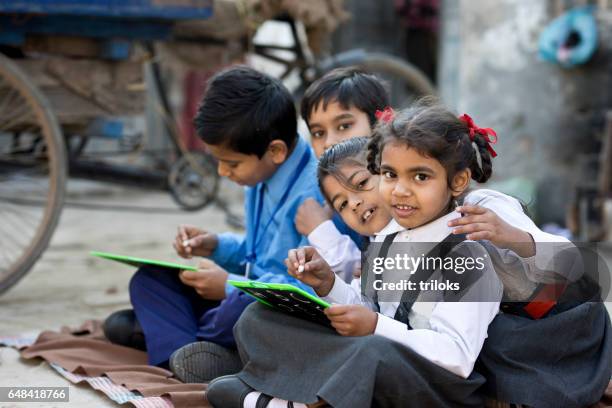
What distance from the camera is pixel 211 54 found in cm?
536

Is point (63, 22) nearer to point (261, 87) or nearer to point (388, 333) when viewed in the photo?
point (261, 87)

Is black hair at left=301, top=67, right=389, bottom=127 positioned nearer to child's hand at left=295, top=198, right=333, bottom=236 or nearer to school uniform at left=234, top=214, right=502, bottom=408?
child's hand at left=295, top=198, right=333, bottom=236

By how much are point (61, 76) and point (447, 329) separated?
2587 millimetres

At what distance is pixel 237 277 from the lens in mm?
2906

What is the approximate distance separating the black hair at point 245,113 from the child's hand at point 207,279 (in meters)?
0.38

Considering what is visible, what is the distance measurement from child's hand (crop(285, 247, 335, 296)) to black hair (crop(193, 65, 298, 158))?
28.5 inches

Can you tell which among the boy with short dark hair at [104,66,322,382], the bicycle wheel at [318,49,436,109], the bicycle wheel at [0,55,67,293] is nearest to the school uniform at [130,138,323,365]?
the boy with short dark hair at [104,66,322,382]

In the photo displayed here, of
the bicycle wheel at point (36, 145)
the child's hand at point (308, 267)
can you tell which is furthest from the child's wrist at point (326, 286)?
the bicycle wheel at point (36, 145)

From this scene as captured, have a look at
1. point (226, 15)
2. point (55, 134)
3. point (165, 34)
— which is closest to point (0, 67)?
point (55, 134)

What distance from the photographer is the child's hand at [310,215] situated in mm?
2783

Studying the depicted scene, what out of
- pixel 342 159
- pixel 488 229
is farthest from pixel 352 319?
pixel 342 159

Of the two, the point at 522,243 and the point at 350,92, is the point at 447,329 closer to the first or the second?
the point at 522,243

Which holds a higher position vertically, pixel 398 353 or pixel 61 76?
pixel 61 76

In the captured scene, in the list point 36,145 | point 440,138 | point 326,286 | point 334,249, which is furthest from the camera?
point 36,145
